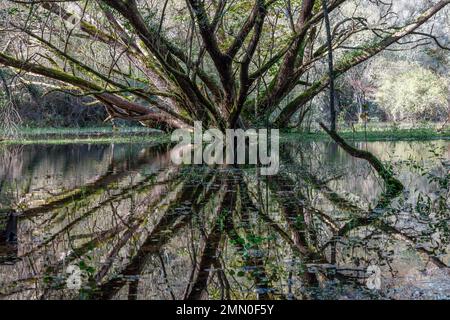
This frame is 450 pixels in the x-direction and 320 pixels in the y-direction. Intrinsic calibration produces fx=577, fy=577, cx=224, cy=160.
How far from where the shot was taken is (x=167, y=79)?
17609 millimetres

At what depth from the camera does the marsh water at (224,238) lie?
166 inches

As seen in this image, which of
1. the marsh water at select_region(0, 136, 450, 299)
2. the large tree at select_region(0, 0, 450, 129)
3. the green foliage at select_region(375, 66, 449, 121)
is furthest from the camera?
the green foliage at select_region(375, 66, 449, 121)

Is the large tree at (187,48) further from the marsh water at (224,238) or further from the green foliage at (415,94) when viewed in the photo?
the green foliage at (415,94)

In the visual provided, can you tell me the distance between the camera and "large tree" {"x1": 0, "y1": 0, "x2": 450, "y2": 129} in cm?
1323

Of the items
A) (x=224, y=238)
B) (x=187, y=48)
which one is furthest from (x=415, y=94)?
(x=224, y=238)

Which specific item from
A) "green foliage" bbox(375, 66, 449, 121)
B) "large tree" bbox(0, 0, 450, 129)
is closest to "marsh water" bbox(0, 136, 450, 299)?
"large tree" bbox(0, 0, 450, 129)

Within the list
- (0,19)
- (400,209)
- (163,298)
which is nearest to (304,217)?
(400,209)

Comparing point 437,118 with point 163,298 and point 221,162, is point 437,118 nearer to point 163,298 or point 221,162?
A: point 221,162

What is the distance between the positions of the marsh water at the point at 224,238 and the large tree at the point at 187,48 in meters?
4.12

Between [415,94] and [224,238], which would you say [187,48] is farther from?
[415,94]

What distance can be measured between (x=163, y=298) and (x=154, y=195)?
4.75m

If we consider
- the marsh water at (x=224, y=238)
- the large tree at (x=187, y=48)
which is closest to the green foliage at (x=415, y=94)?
the large tree at (x=187, y=48)

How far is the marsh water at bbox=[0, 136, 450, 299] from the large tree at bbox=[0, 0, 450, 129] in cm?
412

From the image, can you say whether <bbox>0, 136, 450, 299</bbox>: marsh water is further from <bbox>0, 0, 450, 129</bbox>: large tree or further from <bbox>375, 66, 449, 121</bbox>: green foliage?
<bbox>375, 66, 449, 121</bbox>: green foliage
